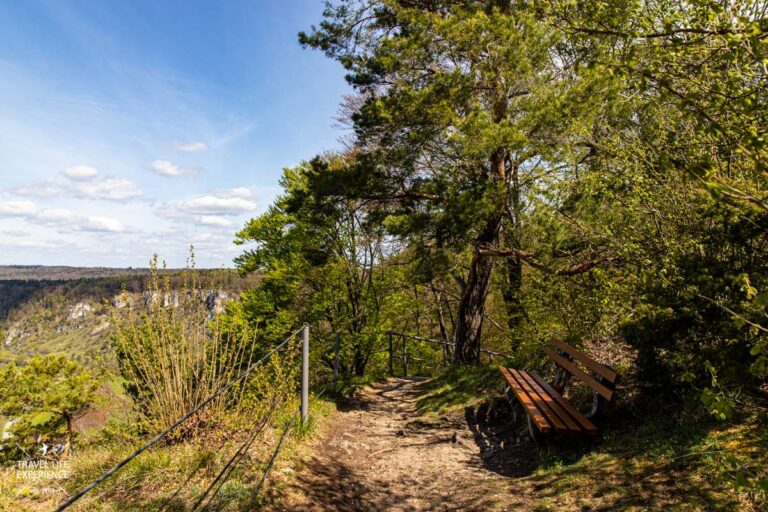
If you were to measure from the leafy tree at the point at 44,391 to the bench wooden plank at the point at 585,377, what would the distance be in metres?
13.0

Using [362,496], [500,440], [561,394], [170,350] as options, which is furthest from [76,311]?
[561,394]

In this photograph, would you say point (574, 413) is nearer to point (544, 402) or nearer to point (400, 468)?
point (544, 402)

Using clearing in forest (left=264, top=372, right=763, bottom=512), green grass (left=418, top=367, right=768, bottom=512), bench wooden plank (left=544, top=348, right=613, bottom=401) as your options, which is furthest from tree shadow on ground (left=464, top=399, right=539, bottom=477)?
bench wooden plank (left=544, top=348, right=613, bottom=401)

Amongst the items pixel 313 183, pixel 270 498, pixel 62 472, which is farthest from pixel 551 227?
pixel 62 472

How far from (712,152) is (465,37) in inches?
166

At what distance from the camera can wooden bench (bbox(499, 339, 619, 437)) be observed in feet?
12.5

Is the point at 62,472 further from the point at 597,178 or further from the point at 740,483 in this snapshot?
the point at 597,178

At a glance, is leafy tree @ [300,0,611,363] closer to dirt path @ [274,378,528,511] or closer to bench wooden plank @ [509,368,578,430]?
bench wooden plank @ [509,368,578,430]

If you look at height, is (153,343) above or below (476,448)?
above

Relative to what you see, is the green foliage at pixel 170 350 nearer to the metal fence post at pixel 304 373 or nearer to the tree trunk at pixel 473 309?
the metal fence post at pixel 304 373

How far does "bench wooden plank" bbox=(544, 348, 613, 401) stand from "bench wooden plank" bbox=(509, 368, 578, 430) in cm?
41

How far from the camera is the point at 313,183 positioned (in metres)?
7.94

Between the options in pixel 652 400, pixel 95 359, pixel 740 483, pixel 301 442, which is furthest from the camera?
pixel 301 442

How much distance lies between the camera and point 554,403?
4.55 metres
